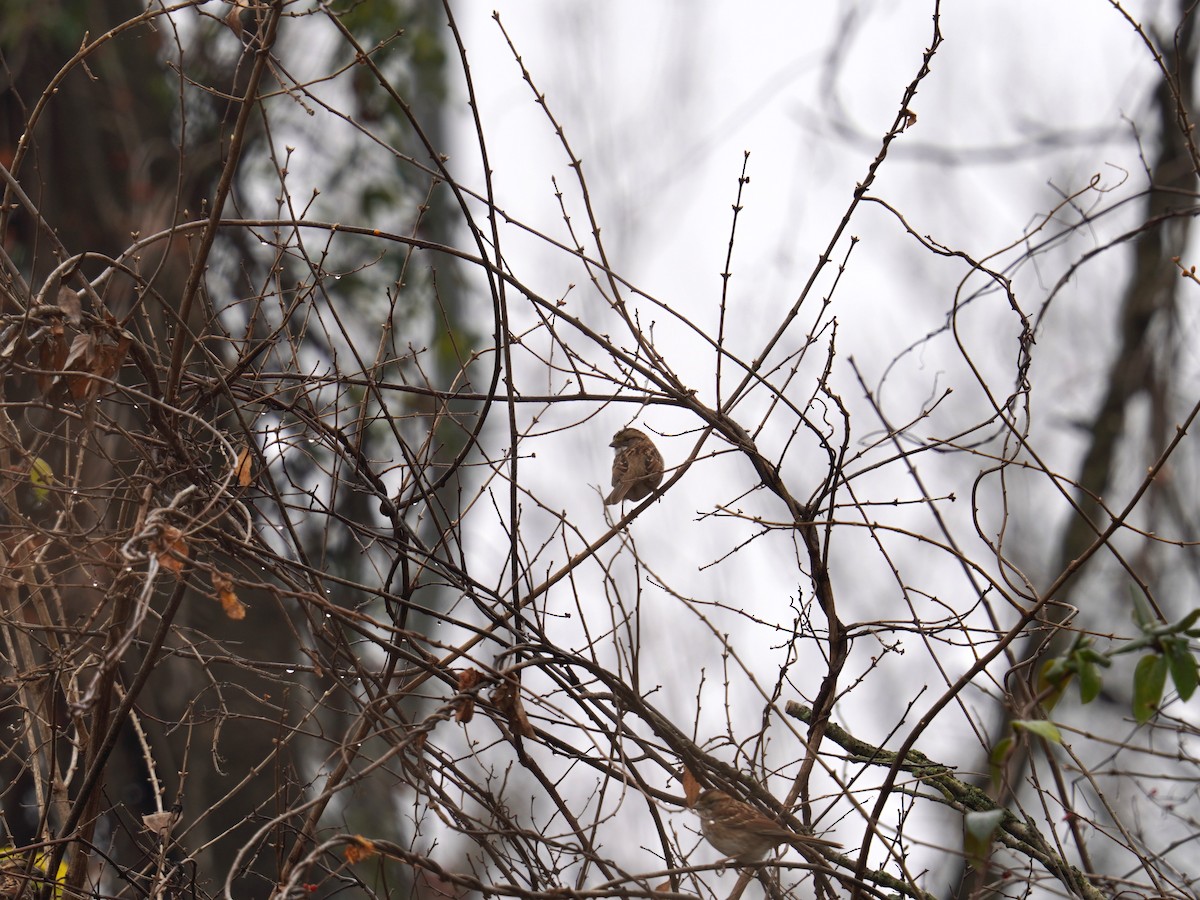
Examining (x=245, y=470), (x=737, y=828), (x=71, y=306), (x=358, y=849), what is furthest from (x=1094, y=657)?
(x=71, y=306)

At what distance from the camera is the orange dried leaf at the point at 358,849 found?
5.98 feet

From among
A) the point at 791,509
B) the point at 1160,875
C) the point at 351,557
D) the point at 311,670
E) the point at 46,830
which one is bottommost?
the point at 46,830

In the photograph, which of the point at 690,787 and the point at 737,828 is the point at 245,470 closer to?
the point at 690,787

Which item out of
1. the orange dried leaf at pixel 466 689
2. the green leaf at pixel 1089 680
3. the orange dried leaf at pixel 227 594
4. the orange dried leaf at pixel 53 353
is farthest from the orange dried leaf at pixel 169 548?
the green leaf at pixel 1089 680

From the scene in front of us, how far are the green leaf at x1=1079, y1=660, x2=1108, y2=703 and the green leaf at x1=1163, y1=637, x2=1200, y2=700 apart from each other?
117mm

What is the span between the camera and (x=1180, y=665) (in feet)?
5.60

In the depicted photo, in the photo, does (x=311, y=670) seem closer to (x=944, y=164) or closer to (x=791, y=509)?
(x=791, y=509)

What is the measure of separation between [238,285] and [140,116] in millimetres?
1852

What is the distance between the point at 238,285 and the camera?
620 cm

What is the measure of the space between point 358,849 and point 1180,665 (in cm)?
136

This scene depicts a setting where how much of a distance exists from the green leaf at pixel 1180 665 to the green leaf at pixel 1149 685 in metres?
0.02

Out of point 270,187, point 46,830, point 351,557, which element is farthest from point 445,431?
point 46,830

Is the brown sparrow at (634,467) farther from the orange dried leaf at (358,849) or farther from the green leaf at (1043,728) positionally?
the green leaf at (1043,728)

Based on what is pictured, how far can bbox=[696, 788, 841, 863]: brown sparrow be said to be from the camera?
215 cm
